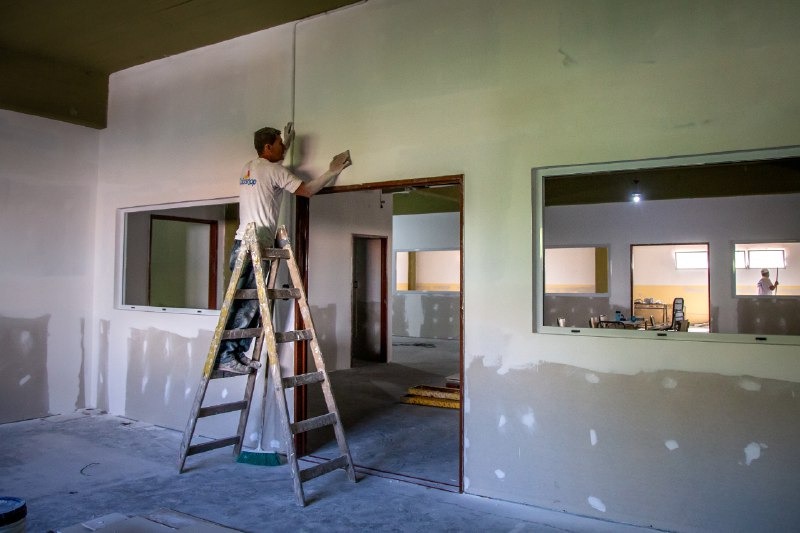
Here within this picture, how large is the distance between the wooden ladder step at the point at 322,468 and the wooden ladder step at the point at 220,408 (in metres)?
0.84

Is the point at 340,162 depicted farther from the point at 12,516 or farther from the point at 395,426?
the point at 12,516

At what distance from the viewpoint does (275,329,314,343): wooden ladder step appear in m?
3.57

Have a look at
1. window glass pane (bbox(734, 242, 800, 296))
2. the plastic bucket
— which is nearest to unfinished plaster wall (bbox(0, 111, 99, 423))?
the plastic bucket

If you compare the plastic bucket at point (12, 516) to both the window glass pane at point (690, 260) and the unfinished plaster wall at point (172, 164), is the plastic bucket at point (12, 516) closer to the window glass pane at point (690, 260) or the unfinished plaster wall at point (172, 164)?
the unfinished plaster wall at point (172, 164)

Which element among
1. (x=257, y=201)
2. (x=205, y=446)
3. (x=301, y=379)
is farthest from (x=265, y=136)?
(x=205, y=446)

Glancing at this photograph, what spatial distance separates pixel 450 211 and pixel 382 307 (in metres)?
3.77

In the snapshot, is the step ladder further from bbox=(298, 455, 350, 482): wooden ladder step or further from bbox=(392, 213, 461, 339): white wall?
bbox=(392, 213, 461, 339): white wall

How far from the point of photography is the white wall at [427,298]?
40.6 ft

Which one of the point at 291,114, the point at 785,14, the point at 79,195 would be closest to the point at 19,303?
the point at 79,195

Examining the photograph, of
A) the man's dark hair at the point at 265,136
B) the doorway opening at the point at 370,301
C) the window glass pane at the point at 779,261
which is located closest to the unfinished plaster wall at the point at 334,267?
the doorway opening at the point at 370,301

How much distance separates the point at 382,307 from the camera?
934 cm

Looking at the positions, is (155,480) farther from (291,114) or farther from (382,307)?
(382,307)

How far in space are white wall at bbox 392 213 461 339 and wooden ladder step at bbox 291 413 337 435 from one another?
871 cm

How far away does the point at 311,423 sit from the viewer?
11.2 feet
